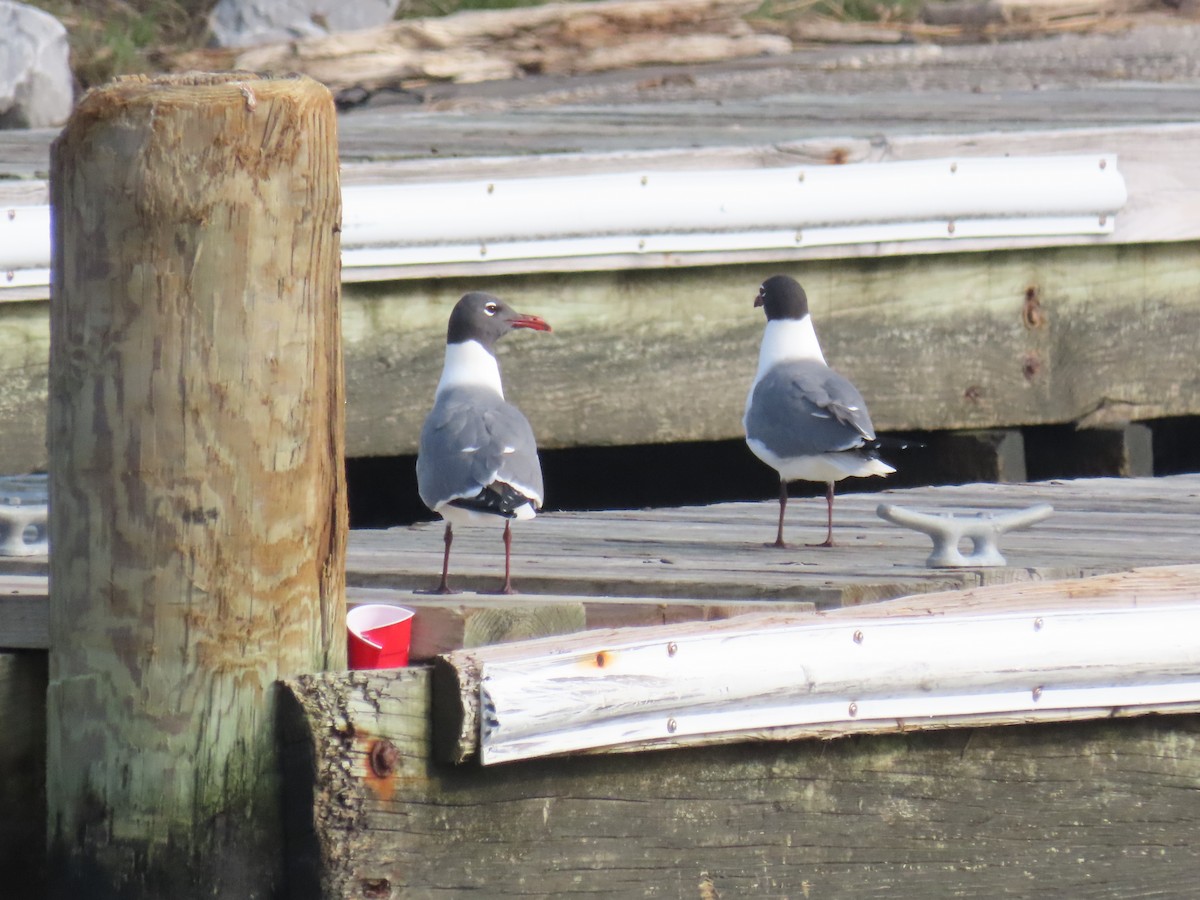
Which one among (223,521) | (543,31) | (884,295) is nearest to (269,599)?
(223,521)

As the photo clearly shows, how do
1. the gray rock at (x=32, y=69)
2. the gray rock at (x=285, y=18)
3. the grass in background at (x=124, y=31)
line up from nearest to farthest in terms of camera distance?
1. the gray rock at (x=32, y=69)
2. the grass in background at (x=124, y=31)
3. the gray rock at (x=285, y=18)

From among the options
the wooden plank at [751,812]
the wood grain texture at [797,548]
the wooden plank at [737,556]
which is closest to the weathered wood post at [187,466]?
the wooden plank at [751,812]

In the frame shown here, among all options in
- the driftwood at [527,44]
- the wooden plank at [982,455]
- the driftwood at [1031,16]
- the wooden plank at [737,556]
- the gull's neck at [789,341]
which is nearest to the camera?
the wooden plank at [737,556]

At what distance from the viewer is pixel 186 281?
8.87 feet

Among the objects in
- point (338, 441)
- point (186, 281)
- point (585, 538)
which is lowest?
point (585, 538)

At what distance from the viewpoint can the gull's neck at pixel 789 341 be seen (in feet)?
14.9

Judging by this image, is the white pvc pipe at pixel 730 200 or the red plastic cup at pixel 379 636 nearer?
the red plastic cup at pixel 379 636

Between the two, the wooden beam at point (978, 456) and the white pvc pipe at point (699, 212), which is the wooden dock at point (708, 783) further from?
the wooden beam at point (978, 456)

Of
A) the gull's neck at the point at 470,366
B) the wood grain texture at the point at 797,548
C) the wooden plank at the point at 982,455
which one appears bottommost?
the wood grain texture at the point at 797,548

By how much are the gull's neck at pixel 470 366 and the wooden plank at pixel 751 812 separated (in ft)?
4.05

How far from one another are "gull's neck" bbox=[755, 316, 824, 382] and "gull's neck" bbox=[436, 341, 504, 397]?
2.29 ft

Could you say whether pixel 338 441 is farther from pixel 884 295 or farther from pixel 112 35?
pixel 112 35

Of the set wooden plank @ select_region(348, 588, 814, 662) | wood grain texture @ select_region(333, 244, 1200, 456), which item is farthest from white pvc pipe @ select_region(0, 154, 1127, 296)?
wooden plank @ select_region(348, 588, 814, 662)

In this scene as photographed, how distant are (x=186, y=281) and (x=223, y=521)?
33 centimetres
